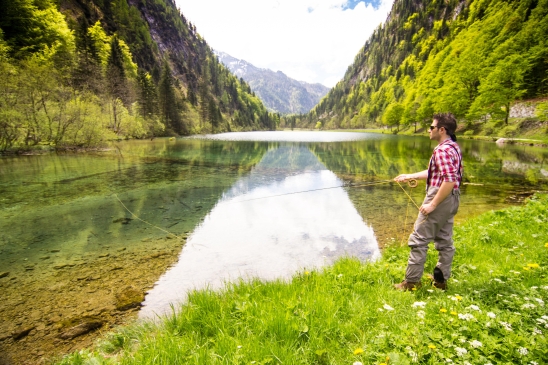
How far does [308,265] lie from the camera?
7215 mm

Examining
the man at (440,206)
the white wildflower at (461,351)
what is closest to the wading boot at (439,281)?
the man at (440,206)

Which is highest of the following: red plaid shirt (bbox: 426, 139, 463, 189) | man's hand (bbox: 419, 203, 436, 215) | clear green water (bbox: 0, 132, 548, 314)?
red plaid shirt (bbox: 426, 139, 463, 189)

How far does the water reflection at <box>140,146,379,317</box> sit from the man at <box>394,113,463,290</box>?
8.61ft

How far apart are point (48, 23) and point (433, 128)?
213 feet

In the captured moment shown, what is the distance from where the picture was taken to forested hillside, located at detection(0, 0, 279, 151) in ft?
94.1

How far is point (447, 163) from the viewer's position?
4133 mm

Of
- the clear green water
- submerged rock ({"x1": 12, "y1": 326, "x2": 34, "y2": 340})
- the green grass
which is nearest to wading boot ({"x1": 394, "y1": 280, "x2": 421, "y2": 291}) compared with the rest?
the green grass

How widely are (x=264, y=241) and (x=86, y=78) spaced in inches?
2312

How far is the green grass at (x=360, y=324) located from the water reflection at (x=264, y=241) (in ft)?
5.80

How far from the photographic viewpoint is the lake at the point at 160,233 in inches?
225

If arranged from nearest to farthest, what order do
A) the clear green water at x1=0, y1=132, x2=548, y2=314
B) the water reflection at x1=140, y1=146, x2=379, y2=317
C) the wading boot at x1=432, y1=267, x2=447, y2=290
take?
the wading boot at x1=432, y1=267, x2=447, y2=290, the water reflection at x1=140, y1=146, x2=379, y2=317, the clear green water at x1=0, y1=132, x2=548, y2=314

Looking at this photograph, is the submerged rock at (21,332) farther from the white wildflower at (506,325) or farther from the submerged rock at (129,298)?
the white wildflower at (506,325)

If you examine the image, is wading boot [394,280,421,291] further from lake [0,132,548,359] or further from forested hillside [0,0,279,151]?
forested hillside [0,0,279,151]

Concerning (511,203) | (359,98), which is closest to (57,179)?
(511,203)
